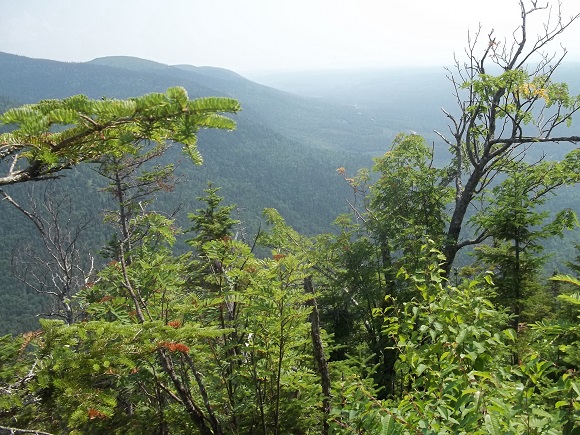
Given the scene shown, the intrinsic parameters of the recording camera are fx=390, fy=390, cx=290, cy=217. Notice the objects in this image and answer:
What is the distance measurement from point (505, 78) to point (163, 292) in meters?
8.05

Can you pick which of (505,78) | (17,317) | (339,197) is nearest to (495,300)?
(505,78)

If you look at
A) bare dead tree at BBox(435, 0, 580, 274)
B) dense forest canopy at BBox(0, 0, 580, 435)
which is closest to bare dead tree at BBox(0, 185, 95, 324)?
dense forest canopy at BBox(0, 0, 580, 435)

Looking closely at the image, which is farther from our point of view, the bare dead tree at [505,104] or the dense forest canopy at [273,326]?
the bare dead tree at [505,104]

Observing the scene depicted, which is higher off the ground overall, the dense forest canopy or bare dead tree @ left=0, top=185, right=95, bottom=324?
the dense forest canopy

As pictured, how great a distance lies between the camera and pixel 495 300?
10297mm

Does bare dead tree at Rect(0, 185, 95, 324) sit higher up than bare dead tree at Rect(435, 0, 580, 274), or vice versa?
bare dead tree at Rect(435, 0, 580, 274)

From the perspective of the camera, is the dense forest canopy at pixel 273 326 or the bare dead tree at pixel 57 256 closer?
the dense forest canopy at pixel 273 326

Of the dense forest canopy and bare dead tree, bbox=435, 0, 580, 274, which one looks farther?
bare dead tree, bbox=435, 0, 580, 274

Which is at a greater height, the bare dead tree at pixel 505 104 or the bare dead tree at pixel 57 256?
the bare dead tree at pixel 505 104

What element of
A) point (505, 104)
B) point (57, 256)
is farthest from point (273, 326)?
point (57, 256)

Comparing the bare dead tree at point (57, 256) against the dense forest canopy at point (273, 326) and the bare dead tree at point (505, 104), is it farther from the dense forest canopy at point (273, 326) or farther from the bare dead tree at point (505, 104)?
the bare dead tree at point (505, 104)

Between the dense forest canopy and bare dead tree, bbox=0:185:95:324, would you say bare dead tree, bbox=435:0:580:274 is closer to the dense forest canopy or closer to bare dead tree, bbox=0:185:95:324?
the dense forest canopy

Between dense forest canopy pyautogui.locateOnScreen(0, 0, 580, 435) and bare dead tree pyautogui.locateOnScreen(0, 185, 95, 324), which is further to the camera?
bare dead tree pyautogui.locateOnScreen(0, 185, 95, 324)

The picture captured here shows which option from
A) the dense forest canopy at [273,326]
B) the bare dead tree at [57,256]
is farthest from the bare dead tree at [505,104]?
the bare dead tree at [57,256]
